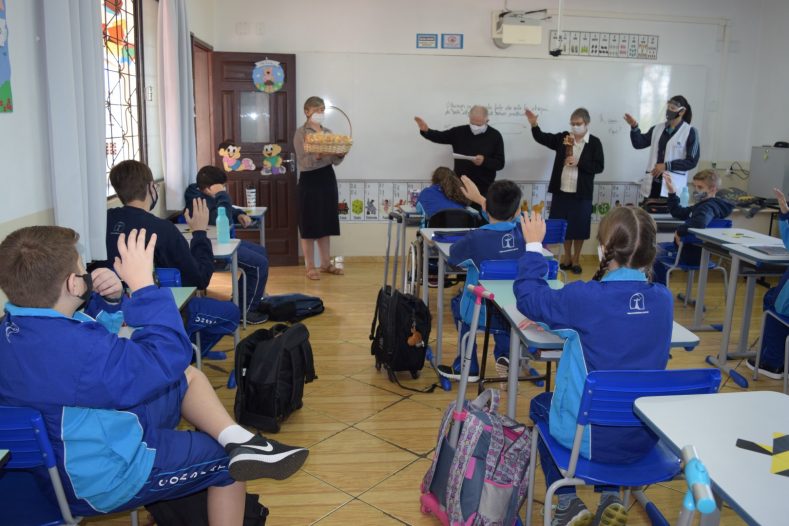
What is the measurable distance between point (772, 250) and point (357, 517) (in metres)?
3.28

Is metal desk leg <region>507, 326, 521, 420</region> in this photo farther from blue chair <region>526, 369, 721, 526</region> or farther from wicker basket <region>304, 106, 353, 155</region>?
wicker basket <region>304, 106, 353, 155</region>

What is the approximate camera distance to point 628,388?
6.43 ft

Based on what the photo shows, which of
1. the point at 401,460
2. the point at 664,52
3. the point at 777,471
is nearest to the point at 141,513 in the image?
the point at 401,460

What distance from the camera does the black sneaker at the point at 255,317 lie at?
5.14 m

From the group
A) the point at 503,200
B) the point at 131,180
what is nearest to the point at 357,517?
the point at 503,200

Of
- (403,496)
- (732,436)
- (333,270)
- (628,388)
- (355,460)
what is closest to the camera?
(732,436)

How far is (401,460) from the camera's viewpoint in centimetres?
317

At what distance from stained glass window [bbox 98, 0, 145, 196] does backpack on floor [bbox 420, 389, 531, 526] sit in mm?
3001

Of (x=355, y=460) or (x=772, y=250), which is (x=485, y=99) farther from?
(x=355, y=460)

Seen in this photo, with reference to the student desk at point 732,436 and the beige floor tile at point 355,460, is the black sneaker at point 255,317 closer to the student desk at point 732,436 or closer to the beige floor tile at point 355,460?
the beige floor tile at point 355,460

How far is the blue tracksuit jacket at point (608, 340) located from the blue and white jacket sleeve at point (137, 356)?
1201 millimetres

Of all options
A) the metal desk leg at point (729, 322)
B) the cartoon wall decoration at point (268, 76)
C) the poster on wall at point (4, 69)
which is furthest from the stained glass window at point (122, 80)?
the metal desk leg at point (729, 322)

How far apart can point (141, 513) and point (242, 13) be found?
565 centimetres

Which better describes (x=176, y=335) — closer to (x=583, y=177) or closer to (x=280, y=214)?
(x=280, y=214)
